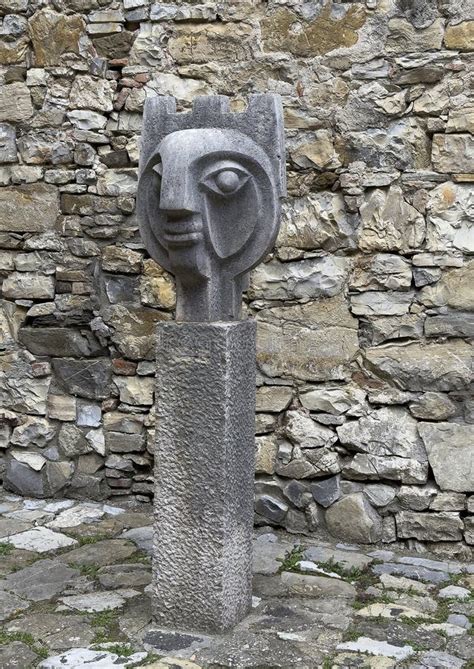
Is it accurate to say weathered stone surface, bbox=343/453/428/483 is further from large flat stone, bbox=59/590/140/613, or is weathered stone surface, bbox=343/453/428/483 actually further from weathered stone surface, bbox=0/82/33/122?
weathered stone surface, bbox=0/82/33/122

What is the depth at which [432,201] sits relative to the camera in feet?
13.1

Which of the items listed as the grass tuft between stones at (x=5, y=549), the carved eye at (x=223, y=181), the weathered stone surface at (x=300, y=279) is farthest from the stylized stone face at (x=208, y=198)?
the grass tuft between stones at (x=5, y=549)

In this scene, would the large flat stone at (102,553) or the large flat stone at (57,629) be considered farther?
the large flat stone at (102,553)

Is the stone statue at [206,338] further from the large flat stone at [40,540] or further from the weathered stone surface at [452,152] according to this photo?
the weathered stone surface at [452,152]

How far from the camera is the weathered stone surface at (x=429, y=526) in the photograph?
155 inches

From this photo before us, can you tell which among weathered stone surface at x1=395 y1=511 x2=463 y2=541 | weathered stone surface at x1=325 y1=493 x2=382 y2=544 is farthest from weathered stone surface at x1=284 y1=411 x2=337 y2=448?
weathered stone surface at x1=395 y1=511 x2=463 y2=541

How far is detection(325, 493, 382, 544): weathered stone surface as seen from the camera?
13.3 feet

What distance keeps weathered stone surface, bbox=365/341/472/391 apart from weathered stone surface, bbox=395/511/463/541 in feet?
2.00

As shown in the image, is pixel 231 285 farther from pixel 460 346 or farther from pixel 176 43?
pixel 176 43

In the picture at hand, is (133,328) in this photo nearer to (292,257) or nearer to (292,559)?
(292,257)

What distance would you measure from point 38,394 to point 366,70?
252 centimetres

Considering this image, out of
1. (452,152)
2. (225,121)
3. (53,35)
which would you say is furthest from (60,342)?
(452,152)

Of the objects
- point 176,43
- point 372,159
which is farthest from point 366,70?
point 176,43

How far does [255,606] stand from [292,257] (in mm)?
1766
